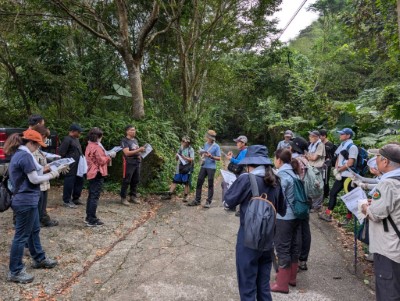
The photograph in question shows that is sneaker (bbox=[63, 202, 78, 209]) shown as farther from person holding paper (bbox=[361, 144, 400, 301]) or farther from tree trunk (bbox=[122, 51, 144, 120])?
person holding paper (bbox=[361, 144, 400, 301])

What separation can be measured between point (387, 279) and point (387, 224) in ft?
1.61

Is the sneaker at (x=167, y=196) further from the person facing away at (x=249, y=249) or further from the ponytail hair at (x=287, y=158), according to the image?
the person facing away at (x=249, y=249)

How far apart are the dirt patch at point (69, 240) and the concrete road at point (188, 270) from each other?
0.59 feet

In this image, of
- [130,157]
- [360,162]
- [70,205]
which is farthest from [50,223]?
[360,162]

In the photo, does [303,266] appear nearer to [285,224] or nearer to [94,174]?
[285,224]

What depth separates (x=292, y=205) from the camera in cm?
427

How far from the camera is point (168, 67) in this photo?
53.9 ft

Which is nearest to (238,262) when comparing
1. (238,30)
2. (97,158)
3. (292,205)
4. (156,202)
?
(292,205)

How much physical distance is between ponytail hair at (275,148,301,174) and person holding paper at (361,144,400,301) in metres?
1.27

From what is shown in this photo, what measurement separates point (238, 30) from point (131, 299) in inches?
559


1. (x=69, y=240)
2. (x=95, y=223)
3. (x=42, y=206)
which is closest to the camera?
(x=69, y=240)

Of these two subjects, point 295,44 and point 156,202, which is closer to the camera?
point 156,202

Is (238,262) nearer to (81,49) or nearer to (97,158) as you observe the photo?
(97,158)

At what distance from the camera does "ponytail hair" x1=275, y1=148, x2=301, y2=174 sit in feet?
14.0
